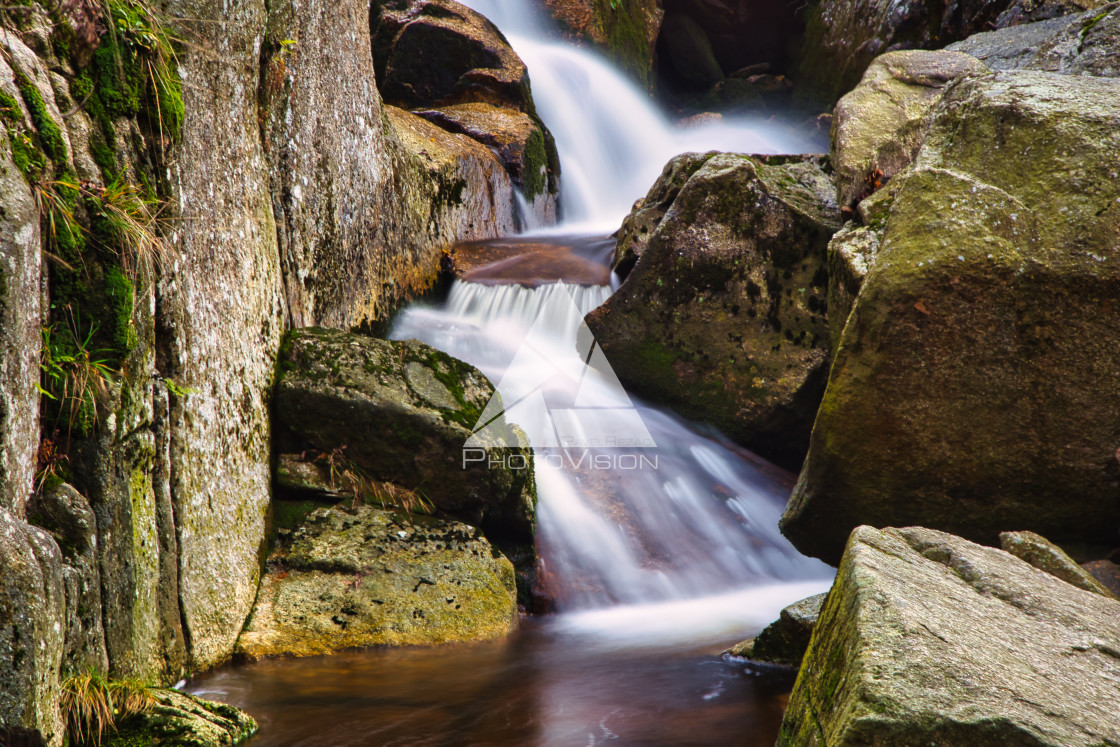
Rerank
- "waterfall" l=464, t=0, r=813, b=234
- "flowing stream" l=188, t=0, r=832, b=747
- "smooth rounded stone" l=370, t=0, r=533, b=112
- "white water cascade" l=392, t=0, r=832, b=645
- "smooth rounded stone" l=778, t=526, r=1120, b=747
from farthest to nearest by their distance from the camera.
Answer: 1. "waterfall" l=464, t=0, r=813, b=234
2. "smooth rounded stone" l=370, t=0, r=533, b=112
3. "white water cascade" l=392, t=0, r=832, b=645
4. "flowing stream" l=188, t=0, r=832, b=747
5. "smooth rounded stone" l=778, t=526, r=1120, b=747

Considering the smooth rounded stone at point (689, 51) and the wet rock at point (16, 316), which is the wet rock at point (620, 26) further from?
the wet rock at point (16, 316)

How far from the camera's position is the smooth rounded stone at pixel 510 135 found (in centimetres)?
1134

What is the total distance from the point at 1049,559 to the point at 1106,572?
3.10 feet

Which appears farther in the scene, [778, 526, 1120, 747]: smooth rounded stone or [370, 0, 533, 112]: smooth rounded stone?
[370, 0, 533, 112]: smooth rounded stone

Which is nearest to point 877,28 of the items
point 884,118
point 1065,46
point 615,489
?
point 1065,46

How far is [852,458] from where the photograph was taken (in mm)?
4344

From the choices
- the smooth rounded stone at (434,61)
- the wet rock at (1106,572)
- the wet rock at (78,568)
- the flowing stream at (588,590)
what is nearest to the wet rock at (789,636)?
the flowing stream at (588,590)

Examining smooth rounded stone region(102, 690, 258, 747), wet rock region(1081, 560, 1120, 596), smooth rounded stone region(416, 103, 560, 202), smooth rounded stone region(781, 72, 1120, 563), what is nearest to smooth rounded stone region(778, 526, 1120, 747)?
wet rock region(1081, 560, 1120, 596)

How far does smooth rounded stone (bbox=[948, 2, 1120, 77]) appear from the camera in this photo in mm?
5984

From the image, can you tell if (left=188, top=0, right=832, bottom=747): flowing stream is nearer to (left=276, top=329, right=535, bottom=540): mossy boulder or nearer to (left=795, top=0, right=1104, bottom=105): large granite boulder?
(left=276, top=329, right=535, bottom=540): mossy boulder

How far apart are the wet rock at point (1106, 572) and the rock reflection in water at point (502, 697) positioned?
1.74 meters

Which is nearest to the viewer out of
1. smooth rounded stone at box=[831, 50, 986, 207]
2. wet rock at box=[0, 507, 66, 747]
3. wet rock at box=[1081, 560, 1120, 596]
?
wet rock at box=[0, 507, 66, 747]

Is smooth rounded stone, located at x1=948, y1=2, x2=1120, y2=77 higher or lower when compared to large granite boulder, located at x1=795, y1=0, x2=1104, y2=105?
lower

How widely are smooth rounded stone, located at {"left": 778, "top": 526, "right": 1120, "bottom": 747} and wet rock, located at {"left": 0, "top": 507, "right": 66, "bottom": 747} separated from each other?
2.34 meters
